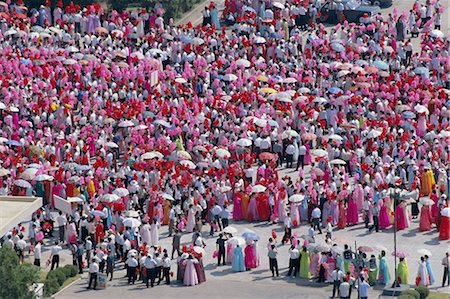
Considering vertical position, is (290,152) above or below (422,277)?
above

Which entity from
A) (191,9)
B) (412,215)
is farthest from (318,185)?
(191,9)

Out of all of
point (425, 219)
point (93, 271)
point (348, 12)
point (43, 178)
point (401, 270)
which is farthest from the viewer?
point (348, 12)

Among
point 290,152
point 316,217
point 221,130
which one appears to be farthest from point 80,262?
point 290,152

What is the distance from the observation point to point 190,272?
4822 cm

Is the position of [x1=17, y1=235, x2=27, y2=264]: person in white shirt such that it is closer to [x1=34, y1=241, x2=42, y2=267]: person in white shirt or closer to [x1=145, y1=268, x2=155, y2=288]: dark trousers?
[x1=34, y1=241, x2=42, y2=267]: person in white shirt

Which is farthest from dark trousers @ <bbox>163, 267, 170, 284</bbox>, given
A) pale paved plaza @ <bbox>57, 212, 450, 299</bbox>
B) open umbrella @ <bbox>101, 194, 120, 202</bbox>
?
open umbrella @ <bbox>101, 194, 120, 202</bbox>

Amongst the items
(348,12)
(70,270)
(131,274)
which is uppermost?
(348,12)

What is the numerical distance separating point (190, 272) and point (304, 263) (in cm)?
297

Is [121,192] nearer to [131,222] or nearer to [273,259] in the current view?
[131,222]

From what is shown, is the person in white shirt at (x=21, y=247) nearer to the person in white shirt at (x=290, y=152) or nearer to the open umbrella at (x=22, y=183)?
the open umbrella at (x=22, y=183)

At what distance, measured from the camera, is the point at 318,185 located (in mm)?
52844

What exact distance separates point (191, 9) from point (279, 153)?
59.2 feet

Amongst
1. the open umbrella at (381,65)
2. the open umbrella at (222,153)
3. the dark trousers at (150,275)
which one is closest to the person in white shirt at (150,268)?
the dark trousers at (150,275)

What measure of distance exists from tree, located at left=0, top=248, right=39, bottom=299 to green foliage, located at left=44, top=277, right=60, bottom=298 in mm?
3532
